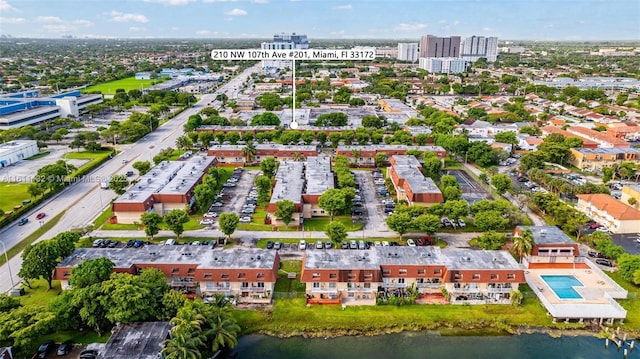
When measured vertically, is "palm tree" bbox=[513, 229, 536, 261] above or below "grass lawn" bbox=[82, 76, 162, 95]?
below

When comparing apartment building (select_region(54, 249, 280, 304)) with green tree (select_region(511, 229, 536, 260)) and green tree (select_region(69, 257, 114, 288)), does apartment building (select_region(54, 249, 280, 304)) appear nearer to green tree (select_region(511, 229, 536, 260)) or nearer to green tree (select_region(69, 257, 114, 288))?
green tree (select_region(69, 257, 114, 288))

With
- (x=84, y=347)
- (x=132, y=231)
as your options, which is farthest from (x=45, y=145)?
(x=84, y=347)

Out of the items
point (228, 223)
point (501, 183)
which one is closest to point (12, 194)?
point (228, 223)

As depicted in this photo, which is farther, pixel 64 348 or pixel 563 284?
pixel 563 284

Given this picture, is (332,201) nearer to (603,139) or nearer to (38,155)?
(38,155)

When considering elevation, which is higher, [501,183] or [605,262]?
[501,183]

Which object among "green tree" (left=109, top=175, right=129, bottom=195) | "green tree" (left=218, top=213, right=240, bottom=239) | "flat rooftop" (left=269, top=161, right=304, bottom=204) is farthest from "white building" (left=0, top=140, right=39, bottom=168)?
"green tree" (left=218, top=213, right=240, bottom=239)

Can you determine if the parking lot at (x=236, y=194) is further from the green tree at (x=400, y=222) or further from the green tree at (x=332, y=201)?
the green tree at (x=400, y=222)
